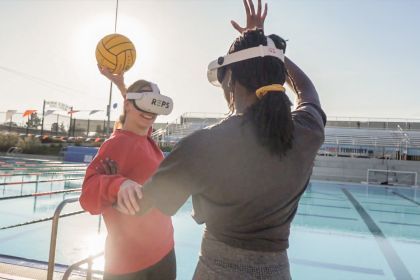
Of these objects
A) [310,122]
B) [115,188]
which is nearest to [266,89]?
[310,122]

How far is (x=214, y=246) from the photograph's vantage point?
0.98 m

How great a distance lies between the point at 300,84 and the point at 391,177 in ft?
57.9

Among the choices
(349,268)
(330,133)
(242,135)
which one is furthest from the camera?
(330,133)

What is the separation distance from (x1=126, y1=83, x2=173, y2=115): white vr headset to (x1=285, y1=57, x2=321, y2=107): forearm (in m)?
0.55

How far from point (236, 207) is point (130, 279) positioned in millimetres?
777

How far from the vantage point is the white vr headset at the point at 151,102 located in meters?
1.55

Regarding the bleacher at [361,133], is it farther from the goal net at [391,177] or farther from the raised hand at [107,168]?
the raised hand at [107,168]

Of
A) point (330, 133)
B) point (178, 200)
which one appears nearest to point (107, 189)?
point (178, 200)

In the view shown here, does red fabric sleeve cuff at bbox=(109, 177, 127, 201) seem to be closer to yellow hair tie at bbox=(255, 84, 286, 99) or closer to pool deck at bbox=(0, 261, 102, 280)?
yellow hair tie at bbox=(255, 84, 286, 99)

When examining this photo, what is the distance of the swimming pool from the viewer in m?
4.28

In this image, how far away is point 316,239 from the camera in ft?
18.8

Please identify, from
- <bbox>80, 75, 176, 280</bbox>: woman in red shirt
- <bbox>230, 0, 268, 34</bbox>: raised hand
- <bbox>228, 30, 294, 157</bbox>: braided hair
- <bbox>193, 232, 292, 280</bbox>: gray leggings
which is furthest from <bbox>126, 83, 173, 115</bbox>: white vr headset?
<bbox>193, 232, 292, 280</bbox>: gray leggings

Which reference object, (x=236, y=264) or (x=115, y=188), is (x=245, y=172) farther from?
(x=115, y=188)

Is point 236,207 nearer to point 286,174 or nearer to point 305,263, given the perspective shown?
point 286,174
